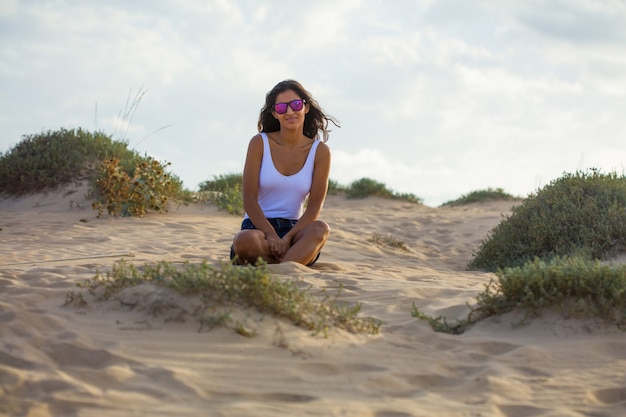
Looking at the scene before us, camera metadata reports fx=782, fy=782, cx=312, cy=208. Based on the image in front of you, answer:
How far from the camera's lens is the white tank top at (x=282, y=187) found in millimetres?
6781

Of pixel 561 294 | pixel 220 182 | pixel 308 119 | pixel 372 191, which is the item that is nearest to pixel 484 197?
pixel 372 191

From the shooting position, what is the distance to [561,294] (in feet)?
15.4

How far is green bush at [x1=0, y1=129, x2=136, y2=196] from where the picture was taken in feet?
42.1

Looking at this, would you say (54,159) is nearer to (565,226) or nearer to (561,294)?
(565,226)

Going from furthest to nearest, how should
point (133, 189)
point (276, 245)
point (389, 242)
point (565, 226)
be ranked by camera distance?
point (133, 189)
point (389, 242)
point (565, 226)
point (276, 245)

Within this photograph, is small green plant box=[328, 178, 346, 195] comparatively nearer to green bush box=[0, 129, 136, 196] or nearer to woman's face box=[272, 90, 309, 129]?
green bush box=[0, 129, 136, 196]

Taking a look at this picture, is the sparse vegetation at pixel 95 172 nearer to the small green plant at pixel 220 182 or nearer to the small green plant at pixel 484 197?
the small green plant at pixel 220 182

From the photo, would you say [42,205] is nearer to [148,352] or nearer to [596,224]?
[596,224]

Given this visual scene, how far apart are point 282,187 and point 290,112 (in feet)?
2.14

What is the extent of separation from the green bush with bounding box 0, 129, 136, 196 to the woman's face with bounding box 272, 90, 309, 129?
6283mm

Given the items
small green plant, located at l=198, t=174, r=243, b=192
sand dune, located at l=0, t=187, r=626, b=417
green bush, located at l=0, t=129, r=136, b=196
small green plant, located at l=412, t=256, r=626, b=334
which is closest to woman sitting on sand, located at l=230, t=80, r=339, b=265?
sand dune, located at l=0, t=187, r=626, b=417

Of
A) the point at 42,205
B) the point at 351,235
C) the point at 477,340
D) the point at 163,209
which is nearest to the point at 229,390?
the point at 477,340

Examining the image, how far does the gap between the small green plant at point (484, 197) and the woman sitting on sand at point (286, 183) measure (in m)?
12.4

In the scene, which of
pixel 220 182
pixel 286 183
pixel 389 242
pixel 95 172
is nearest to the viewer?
pixel 286 183
